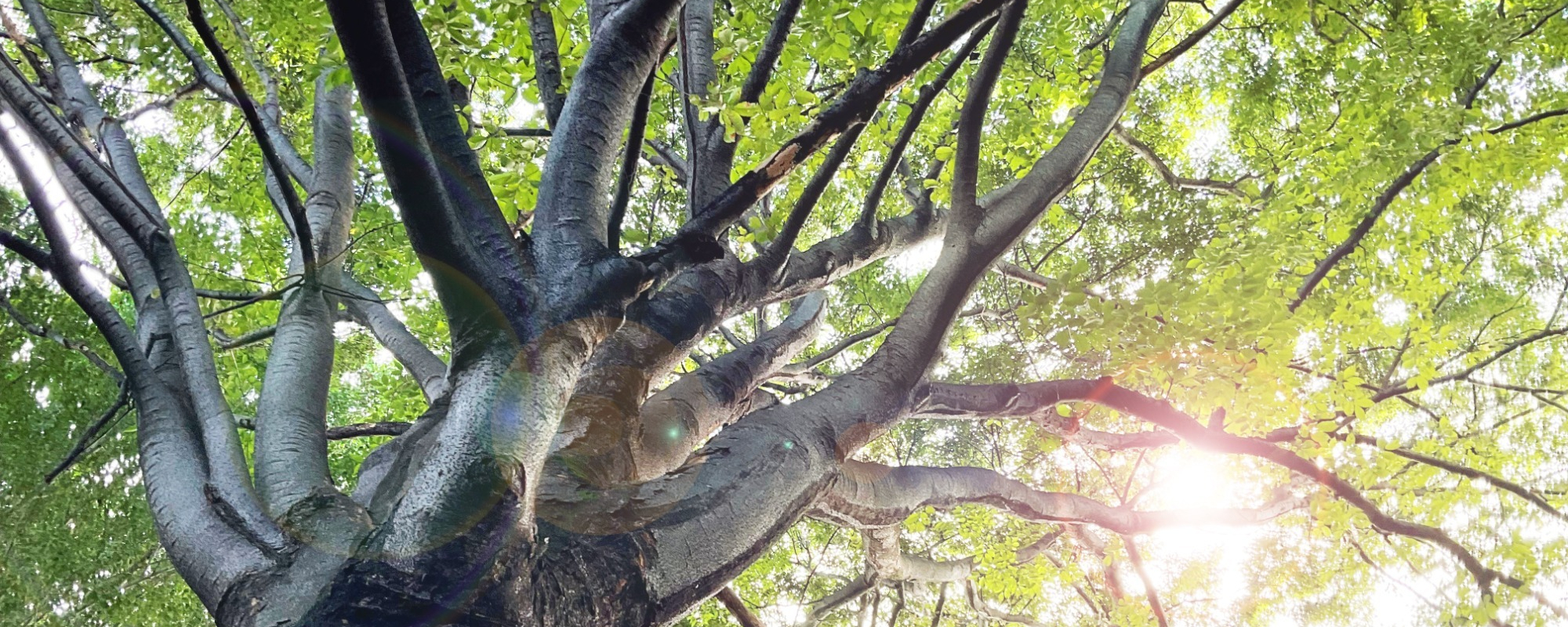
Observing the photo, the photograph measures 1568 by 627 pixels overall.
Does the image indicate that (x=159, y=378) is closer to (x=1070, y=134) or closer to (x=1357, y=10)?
(x=1070, y=134)

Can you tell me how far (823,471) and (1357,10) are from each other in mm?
5638

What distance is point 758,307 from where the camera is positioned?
386cm

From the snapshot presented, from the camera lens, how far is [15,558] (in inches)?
152

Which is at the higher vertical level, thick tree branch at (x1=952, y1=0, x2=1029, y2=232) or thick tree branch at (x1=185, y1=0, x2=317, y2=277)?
thick tree branch at (x1=952, y1=0, x2=1029, y2=232)

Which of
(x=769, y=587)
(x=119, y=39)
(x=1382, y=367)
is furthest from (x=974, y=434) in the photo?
(x=119, y=39)

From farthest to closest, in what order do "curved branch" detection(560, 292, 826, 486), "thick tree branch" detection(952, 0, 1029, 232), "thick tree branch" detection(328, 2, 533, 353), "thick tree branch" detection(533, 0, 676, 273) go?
"thick tree branch" detection(952, 0, 1029, 232)
"curved branch" detection(560, 292, 826, 486)
"thick tree branch" detection(533, 0, 676, 273)
"thick tree branch" detection(328, 2, 533, 353)

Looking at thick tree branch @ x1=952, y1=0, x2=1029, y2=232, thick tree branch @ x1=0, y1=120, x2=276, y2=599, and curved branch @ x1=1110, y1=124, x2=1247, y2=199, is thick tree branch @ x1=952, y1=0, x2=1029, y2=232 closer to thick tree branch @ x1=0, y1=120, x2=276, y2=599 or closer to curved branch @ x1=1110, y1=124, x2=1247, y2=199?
thick tree branch @ x1=0, y1=120, x2=276, y2=599

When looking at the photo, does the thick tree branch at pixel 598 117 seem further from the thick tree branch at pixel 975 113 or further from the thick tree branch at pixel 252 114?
the thick tree branch at pixel 975 113

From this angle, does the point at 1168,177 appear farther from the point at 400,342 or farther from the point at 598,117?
the point at 400,342

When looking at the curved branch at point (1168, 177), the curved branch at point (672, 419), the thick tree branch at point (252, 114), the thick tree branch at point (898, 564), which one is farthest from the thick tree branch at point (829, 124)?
the curved branch at point (1168, 177)

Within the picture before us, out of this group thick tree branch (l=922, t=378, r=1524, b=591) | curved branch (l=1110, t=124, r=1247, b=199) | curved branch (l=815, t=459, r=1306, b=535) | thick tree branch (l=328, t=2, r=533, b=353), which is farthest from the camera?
curved branch (l=1110, t=124, r=1247, b=199)

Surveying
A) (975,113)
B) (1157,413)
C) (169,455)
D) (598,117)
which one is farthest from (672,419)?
(1157,413)

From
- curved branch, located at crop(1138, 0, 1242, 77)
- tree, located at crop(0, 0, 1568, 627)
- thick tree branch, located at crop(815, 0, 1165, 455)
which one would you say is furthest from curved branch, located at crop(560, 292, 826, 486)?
curved branch, located at crop(1138, 0, 1242, 77)

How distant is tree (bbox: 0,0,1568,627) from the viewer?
1.60m
